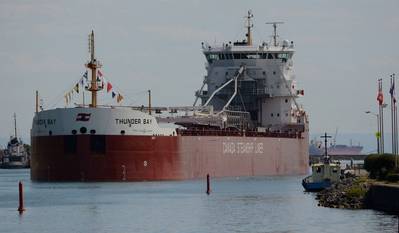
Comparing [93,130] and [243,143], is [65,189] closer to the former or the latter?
[93,130]

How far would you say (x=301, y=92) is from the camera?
97500 mm

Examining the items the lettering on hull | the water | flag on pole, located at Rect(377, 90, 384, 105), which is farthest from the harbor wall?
the lettering on hull

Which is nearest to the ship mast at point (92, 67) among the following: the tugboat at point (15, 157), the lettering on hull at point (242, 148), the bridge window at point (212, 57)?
the lettering on hull at point (242, 148)

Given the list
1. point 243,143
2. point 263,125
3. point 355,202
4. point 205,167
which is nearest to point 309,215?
point 355,202

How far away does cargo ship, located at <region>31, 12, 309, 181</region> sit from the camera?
7256 centimetres

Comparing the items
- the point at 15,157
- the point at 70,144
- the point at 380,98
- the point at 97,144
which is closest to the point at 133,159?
the point at 97,144

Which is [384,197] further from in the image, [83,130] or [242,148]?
[242,148]

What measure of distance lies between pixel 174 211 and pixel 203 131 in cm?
3121

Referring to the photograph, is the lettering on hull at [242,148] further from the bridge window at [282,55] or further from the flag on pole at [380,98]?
the flag on pole at [380,98]

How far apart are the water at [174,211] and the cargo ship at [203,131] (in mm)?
2386

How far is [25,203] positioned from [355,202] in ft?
51.5

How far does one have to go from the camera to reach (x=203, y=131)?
8281 cm

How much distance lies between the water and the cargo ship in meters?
2.39

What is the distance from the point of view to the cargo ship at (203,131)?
7256 centimetres
